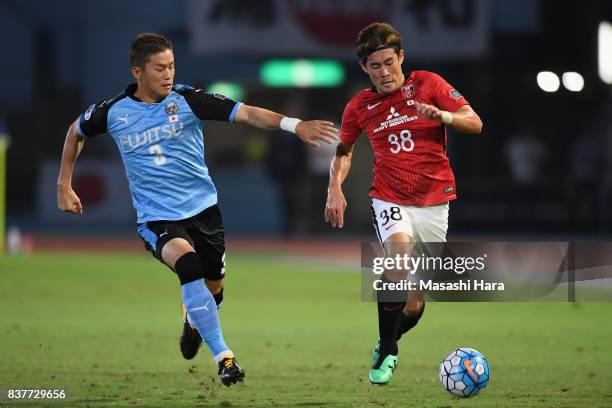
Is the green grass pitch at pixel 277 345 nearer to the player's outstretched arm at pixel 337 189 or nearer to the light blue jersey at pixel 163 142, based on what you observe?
the player's outstretched arm at pixel 337 189

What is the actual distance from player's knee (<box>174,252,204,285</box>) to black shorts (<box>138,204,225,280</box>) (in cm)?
28

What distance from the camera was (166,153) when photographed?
8320 mm

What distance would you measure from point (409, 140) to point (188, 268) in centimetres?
182

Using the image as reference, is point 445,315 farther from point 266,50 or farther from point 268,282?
point 266,50

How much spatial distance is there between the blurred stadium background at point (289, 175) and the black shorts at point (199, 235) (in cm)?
110

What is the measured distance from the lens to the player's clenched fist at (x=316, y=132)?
7.57 meters

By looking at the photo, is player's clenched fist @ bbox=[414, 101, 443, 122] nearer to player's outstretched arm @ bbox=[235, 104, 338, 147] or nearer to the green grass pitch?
player's outstretched arm @ bbox=[235, 104, 338, 147]

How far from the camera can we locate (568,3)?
29797mm

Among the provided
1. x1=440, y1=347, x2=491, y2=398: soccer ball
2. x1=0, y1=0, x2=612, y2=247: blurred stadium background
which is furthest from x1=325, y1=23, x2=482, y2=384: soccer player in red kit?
x1=0, y1=0, x2=612, y2=247: blurred stadium background

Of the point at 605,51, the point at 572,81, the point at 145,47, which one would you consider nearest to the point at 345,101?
the point at 605,51

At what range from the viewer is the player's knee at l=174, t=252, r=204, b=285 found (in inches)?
311

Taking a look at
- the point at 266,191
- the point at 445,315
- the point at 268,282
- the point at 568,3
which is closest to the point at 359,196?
the point at 266,191

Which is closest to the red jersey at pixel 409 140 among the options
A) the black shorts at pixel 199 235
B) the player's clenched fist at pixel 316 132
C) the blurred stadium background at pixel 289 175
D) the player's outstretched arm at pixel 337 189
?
the player's outstretched arm at pixel 337 189

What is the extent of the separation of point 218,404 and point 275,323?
17.4ft
